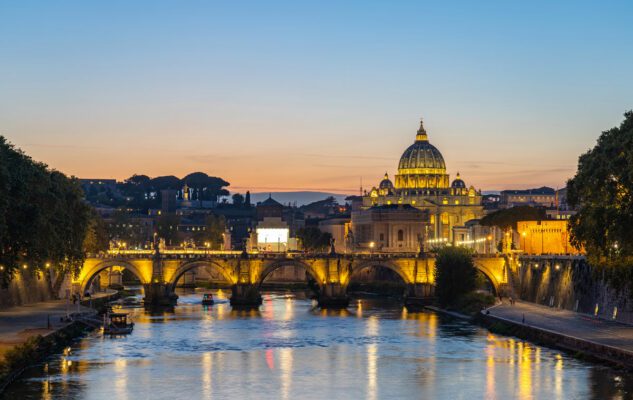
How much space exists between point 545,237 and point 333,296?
18.7 meters

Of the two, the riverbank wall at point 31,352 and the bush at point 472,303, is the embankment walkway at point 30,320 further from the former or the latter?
the bush at point 472,303

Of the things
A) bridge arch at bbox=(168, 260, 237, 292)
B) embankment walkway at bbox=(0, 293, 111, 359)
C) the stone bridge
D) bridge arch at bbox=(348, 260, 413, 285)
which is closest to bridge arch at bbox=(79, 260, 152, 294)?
the stone bridge

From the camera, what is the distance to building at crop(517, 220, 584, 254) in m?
99.7

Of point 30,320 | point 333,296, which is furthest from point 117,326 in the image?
point 333,296

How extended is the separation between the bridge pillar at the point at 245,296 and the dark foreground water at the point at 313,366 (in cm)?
1977

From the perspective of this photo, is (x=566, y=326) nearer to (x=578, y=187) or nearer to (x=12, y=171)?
(x=578, y=187)

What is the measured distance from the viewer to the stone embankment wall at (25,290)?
260 feet

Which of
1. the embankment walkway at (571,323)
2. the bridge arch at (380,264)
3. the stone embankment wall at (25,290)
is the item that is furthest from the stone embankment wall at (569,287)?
the stone embankment wall at (25,290)

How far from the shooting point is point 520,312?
81500 mm

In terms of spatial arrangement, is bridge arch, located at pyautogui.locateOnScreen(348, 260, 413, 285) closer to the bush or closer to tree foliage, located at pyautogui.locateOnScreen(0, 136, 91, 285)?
the bush

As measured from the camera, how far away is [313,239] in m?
190

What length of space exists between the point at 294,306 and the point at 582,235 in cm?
4662

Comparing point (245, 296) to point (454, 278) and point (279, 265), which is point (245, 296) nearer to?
point (279, 265)

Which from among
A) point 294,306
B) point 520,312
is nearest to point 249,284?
point 294,306
